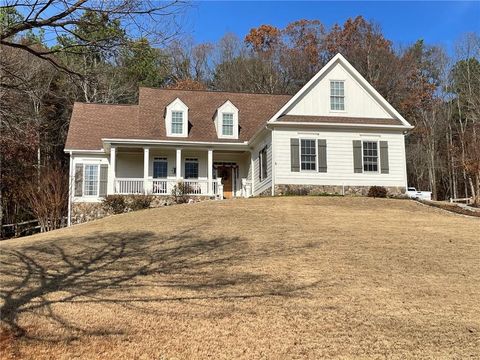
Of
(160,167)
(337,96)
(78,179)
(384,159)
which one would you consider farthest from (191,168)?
(384,159)

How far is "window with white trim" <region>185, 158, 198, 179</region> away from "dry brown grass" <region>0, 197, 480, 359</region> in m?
10.9

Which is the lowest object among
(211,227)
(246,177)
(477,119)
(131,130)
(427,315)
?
(427,315)

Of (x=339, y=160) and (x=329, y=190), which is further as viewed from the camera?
(x=339, y=160)

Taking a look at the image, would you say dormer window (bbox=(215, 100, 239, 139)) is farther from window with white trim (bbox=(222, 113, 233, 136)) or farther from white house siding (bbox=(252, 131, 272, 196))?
white house siding (bbox=(252, 131, 272, 196))

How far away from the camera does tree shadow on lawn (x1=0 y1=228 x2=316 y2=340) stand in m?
7.29

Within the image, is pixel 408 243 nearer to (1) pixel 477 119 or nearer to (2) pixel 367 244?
(2) pixel 367 244

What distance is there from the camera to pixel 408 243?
1220 centimetres

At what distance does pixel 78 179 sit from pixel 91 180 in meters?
0.63

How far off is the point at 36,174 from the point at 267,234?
16.1 m

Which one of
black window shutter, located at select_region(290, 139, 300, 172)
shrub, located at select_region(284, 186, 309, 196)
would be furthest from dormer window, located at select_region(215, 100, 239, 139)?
shrub, located at select_region(284, 186, 309, 196)

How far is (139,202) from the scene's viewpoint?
2203 cm

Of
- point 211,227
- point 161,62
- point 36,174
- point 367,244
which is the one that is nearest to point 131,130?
point 36,174

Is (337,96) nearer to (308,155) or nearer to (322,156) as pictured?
(322,156)

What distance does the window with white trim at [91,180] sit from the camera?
24.3m
